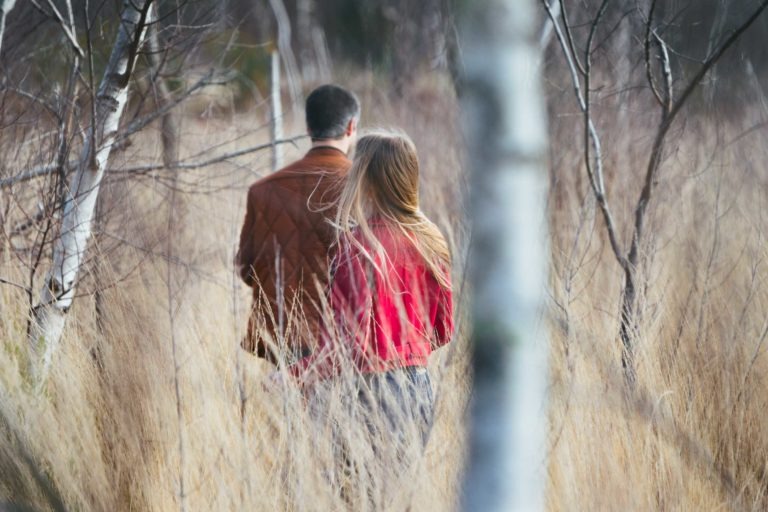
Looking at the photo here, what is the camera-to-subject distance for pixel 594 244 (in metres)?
4.37

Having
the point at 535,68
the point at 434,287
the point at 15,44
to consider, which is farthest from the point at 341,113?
the point at 15,44

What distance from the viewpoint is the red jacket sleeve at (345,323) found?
2.31 meters

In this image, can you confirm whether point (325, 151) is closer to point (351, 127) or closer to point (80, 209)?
point (351, 127)

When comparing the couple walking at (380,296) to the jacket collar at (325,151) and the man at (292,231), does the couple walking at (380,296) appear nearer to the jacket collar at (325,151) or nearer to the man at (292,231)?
the man at (292,231)

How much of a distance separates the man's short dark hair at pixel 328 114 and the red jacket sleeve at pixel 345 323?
2.94ft

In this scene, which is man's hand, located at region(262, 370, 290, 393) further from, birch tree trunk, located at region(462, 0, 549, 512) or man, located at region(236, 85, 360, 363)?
birch tree trunk, located at region(462, 0, 549, 512)

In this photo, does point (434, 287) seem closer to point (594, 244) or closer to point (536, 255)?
point (536, 255)

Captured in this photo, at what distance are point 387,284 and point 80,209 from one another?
1.36 meters

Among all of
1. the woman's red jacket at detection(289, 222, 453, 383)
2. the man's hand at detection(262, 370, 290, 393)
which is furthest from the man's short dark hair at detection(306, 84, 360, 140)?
the man's hand at detection(262, 370, 290, 393)

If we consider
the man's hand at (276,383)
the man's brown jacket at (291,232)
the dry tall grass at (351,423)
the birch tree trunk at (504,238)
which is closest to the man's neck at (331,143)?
the man's brown jacket at (291,232)

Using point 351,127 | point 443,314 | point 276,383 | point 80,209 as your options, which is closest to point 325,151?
point 351,127

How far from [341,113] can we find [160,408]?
135 cm

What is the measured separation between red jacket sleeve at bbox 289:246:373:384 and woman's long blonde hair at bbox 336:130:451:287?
14cm

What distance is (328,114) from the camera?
11.0 feet
